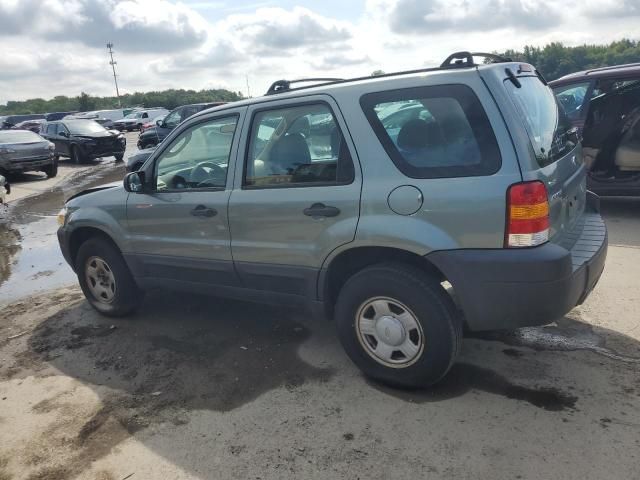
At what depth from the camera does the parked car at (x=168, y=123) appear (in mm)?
17344

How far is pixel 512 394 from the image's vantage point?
3123 mm

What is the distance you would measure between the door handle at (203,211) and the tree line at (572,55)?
41243 mm

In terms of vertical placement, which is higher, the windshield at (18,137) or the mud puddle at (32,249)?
the windshield at (18,137)

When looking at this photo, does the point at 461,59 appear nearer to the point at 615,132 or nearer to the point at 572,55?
the point at 615,132

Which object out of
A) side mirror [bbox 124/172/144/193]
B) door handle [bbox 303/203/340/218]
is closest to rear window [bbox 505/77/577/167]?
door handle [bbox 303/203/340/218]

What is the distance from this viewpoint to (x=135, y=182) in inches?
166

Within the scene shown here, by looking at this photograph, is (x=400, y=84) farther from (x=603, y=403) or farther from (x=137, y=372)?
(x=137, y=372)

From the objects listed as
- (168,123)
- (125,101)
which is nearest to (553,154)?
(168,123)

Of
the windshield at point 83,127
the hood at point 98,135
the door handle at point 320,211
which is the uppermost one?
the windshield at point 83,127

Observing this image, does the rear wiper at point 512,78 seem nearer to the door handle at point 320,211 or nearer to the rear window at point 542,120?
the rear window at point 542,120

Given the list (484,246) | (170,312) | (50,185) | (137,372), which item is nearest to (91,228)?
(170,312)

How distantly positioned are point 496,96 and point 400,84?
545 millimetres

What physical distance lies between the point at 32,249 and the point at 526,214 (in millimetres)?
7100

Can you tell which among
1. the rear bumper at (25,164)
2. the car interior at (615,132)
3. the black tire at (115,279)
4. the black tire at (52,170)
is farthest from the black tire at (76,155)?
the car interior at (615,132)
